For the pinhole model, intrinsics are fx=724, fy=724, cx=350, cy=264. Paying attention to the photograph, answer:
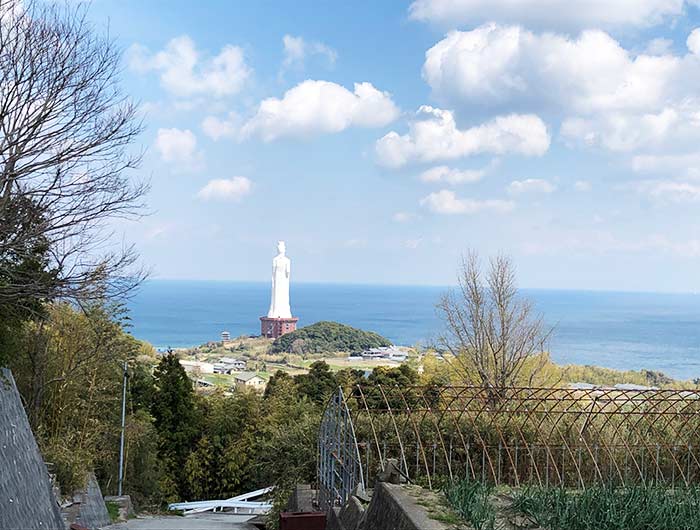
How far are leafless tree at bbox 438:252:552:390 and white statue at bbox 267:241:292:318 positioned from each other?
1372cm

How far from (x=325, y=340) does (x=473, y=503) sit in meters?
31.6

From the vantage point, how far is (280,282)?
33156mm

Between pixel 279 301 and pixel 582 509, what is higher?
pixel 279 301

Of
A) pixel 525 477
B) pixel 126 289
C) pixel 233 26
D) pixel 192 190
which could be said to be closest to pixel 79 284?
pixel 126 289

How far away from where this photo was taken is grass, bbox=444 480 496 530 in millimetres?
5363

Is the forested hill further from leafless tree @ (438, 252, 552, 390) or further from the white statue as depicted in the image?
leafless tree @ (438, 252, 552, 390)

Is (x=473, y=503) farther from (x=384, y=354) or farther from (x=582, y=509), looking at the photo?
(x=384, y=354)

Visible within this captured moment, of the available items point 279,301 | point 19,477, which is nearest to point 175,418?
point 19,477

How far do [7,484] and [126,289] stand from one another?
9.78ft

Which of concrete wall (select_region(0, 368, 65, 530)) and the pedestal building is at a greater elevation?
the pedestal building

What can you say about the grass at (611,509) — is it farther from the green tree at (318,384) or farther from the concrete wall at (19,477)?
the green tree at (318,384)

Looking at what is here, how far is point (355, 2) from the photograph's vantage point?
1938 centimetres

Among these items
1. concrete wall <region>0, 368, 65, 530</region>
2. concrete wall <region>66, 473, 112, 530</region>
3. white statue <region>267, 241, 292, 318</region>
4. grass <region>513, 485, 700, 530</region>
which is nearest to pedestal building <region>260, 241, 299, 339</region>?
white statue <region>267, 241, 292, 318</region>

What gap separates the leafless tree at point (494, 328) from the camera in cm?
1734
